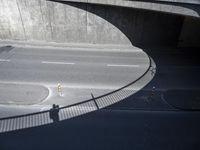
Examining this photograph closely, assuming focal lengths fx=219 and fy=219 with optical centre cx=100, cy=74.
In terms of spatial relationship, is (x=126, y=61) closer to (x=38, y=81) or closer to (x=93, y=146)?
(x=38, y=81)

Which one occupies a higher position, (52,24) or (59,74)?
(52,24)

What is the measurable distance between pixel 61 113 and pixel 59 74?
5.58 m

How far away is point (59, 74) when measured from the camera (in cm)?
2019

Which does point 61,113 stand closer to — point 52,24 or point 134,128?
point 134,128

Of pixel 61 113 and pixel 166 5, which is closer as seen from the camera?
pixel 61 113

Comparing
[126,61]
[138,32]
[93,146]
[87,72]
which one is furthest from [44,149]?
[138,32]

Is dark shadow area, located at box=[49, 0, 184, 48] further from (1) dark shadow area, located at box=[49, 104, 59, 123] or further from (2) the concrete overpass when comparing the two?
(1) dark shadow area, located at box=[49, 104, 59, 123]

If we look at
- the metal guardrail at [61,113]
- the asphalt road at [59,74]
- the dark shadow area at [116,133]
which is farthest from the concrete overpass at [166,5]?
the dark shadow area at [116,133]

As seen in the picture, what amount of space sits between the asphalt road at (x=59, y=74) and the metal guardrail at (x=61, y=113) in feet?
1.87

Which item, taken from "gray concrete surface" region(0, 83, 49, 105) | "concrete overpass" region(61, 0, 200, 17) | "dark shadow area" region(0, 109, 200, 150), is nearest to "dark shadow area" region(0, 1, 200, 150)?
"dark shadow area" region(0, 109, 200, 150)

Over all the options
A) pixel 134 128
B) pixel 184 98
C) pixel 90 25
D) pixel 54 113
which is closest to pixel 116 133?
pixel 134 128

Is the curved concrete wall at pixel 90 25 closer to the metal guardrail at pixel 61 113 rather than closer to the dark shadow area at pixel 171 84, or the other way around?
the dark shadow area at pixel 171 84

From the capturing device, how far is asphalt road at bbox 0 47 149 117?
16.7 meters

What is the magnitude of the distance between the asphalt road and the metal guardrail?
570 millimetres
